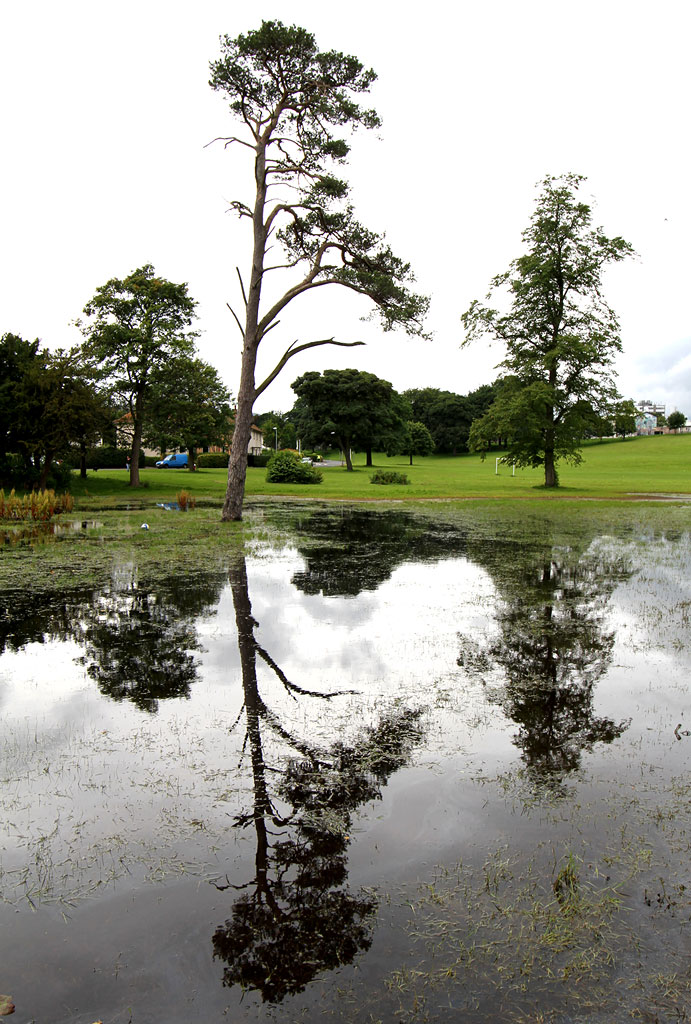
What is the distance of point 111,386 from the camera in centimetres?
3909

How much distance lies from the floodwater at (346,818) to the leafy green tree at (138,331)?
3154 cm

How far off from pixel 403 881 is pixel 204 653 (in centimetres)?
469

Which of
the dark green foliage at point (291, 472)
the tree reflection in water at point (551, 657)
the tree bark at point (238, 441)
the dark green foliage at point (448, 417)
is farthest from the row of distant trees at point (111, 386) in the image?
the dark green foliage at point (448, 417)

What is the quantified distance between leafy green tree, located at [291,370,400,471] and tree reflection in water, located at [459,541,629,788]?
55.9 m

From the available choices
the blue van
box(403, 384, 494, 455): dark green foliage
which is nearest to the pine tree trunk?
the blue van

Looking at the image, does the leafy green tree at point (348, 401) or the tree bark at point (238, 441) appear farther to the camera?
the leafy green tree at point (348, 401)

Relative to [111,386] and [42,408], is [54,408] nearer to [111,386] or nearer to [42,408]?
[42,408]

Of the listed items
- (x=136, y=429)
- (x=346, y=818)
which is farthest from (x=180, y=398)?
→ (x=346, y=818)

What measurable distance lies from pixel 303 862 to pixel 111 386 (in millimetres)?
38674

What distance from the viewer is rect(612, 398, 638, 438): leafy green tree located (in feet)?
115

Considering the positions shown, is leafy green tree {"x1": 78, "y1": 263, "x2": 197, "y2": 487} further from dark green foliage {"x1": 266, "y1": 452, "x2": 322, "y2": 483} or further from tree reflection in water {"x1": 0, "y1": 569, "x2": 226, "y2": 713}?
tree reflection in water {"x1": 0, "y1": 569, "x2": 226, "y2": 713}

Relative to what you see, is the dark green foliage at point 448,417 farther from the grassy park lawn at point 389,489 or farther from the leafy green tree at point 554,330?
the leafy green tree at point 554,330

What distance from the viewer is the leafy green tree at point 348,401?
68.4 meters

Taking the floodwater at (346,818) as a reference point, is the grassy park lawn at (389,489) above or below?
above
